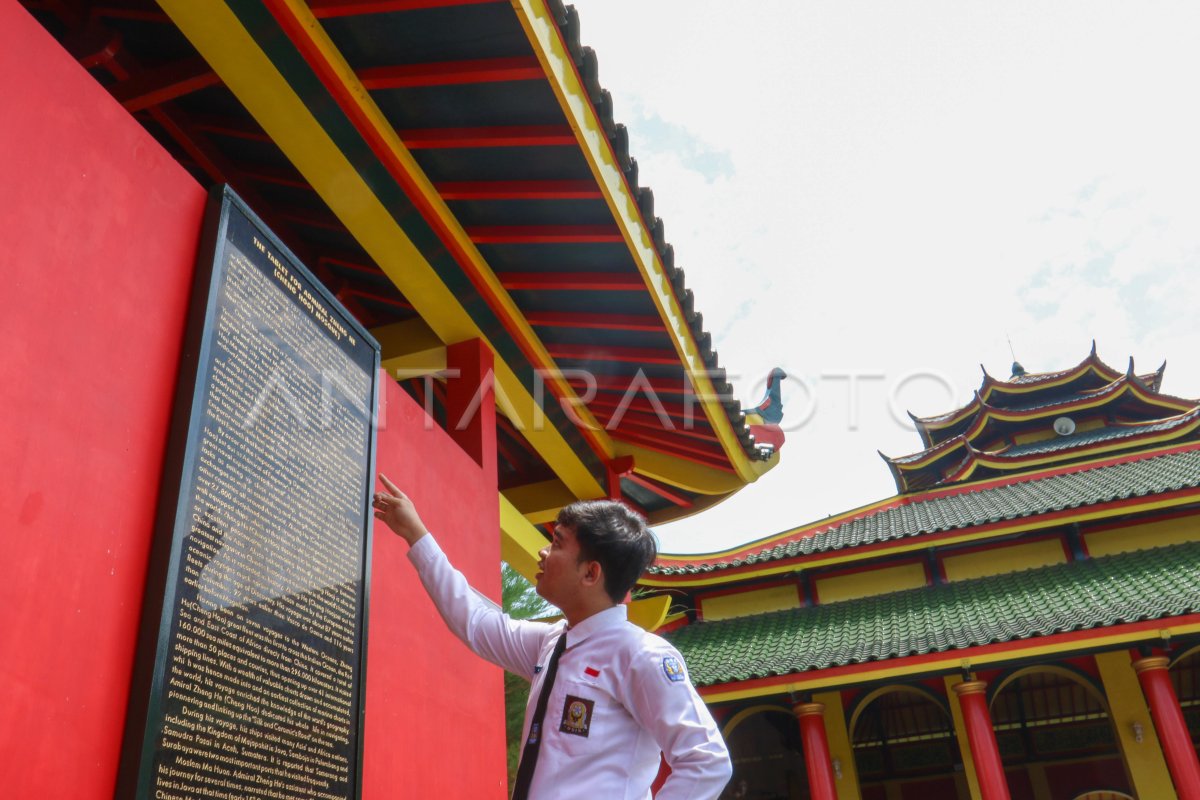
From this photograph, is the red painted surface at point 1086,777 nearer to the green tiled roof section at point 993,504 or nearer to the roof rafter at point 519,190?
the green tiled roof section at point 993,504

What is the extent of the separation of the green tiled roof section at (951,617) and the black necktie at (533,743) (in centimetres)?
892

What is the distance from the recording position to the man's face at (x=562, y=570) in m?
2.10

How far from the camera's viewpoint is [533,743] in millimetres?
1892

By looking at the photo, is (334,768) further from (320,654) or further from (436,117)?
(436,117)

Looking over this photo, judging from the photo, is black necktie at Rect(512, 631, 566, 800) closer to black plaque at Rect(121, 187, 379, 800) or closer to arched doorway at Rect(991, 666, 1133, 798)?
black plaque at Rect(121, 187, 379, 800)

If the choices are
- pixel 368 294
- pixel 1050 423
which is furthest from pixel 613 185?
pixel 1050 423

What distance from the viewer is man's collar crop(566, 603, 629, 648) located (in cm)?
Result: 203

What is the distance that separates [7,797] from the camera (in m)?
1.88

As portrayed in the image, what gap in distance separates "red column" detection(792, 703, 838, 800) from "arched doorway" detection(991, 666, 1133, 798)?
278 cm

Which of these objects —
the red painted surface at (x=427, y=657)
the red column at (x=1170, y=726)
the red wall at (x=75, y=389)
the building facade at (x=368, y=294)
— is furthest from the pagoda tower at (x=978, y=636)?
the red wall at (x=75, y=389)

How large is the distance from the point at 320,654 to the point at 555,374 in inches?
120

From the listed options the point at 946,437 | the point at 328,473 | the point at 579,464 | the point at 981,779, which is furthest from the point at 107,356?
the point at 946,437

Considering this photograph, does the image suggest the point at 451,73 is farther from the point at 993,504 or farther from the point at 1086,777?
the point at 993,504

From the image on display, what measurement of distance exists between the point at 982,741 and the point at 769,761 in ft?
13.5
